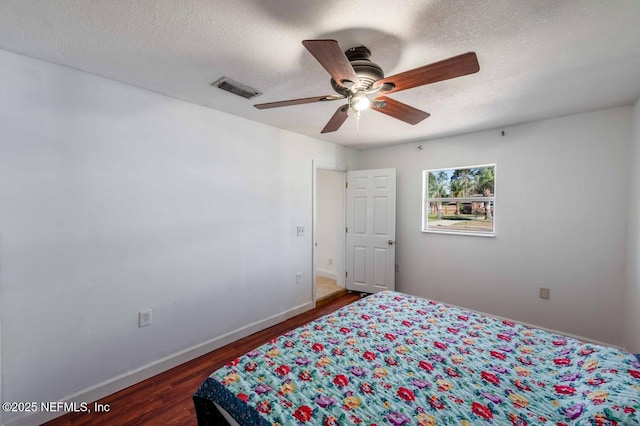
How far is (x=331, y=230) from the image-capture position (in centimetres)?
505

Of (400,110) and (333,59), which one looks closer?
(333,59)

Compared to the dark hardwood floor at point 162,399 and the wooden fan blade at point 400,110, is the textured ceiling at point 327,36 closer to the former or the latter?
the wooden fan blade at point 400,110

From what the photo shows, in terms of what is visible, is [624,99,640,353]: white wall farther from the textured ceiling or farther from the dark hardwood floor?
the dark hardwood floor

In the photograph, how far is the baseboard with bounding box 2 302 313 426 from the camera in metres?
1.75

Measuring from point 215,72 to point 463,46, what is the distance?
1615 mm

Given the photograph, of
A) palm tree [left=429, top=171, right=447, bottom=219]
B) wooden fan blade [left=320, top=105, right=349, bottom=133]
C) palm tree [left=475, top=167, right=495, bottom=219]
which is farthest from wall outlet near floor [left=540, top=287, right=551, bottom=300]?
wooden fan blade [left=320, top=105, right=349, bottom=133]

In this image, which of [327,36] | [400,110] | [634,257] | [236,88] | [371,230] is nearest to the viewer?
[327,36]

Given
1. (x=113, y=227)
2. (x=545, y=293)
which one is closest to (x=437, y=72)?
(x=113, y=227)

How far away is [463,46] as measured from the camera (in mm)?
1564

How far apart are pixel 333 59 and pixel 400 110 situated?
776mm

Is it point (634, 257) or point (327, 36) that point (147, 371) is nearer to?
point (327, 36)

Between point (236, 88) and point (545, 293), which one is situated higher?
point (236, 88)

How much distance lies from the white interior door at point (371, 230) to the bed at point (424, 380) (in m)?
2.15

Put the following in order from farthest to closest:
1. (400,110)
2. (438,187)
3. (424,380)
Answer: (438,187) < (400,110) < (424,380)
